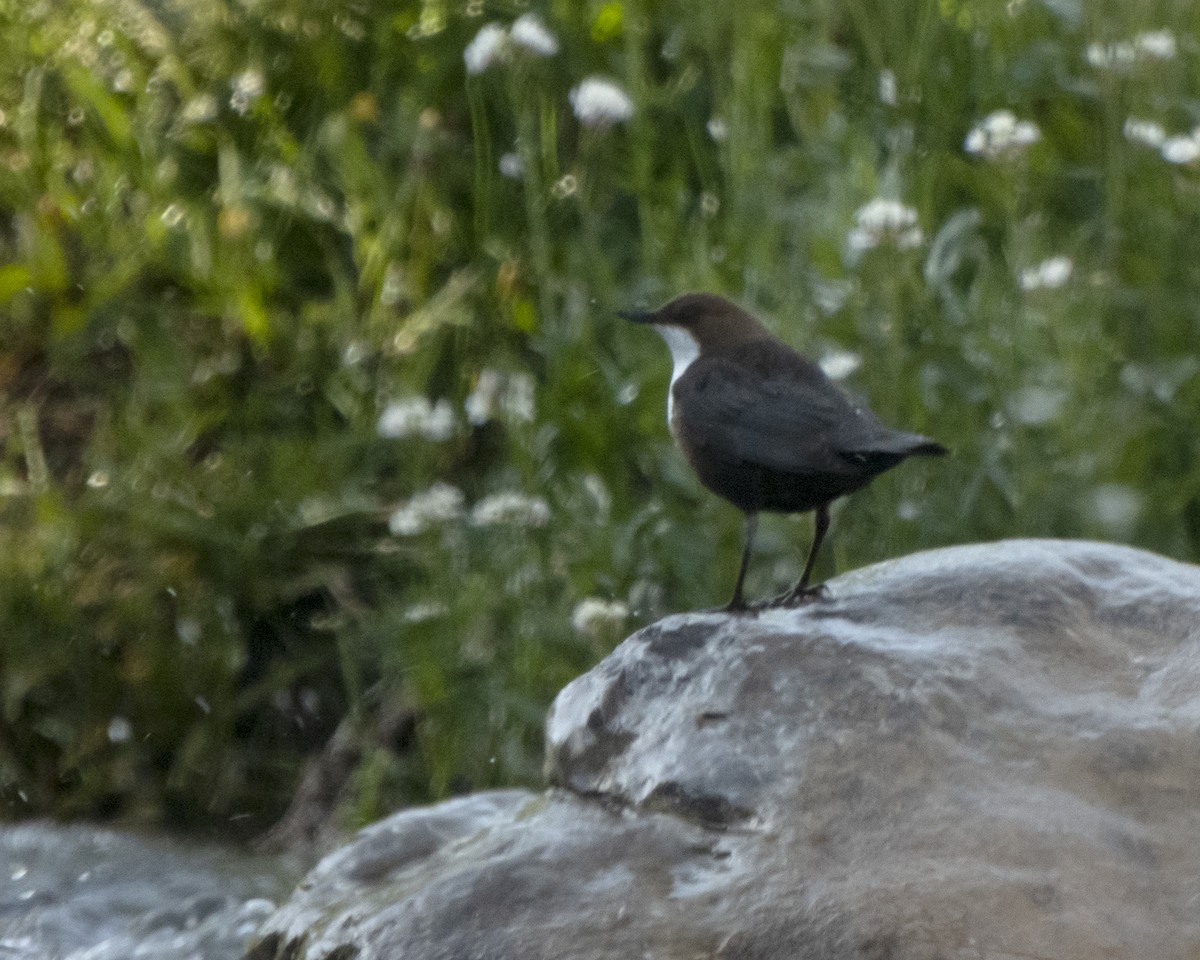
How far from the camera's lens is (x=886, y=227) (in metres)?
3.80

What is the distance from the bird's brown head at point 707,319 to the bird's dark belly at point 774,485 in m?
0.38

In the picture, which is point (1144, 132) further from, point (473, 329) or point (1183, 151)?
point (473, 329)

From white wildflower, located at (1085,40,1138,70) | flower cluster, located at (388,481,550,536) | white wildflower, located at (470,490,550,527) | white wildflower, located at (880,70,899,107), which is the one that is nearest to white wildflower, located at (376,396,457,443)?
flower cluster, located at (388,481,550,536)

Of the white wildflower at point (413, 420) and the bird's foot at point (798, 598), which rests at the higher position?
the white wildflower at point (413, 420)

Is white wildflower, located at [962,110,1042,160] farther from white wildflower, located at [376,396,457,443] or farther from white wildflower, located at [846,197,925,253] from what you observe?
white wildflower, located at [376,396,457,443]

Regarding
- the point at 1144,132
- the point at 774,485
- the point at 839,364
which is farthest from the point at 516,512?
the point at 1144,132

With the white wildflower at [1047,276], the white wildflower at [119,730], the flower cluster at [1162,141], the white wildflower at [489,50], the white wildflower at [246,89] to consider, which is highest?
the white wildflower at [246,89]

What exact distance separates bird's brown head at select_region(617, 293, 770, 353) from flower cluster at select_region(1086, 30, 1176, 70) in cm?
120

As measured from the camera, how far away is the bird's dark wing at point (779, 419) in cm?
297

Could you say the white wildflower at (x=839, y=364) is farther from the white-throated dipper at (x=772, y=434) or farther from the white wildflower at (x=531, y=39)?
the white wildflower at (x=531, y=39)

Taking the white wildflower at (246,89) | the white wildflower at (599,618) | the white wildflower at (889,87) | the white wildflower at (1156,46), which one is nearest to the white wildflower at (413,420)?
the white wildflower at (599,618)

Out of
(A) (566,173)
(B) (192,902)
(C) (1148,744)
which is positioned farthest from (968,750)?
(A) (566,173)

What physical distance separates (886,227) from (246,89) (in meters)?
2.49

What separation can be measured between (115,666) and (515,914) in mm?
2488
